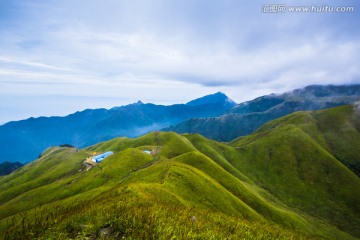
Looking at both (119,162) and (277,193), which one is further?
(277,193)

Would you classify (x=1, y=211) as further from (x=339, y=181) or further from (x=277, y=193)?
(x=339, y=181)

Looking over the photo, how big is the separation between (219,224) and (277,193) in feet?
631

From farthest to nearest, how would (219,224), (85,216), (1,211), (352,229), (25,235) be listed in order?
(352,229), (1,211), (219,224), (85,216), (25,235)

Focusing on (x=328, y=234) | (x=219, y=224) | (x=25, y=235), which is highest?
(x=25, y=235)

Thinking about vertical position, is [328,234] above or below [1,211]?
below

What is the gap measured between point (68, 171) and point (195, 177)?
134 metres

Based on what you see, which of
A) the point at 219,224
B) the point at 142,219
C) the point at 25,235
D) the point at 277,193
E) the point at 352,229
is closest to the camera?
the point at 25,235

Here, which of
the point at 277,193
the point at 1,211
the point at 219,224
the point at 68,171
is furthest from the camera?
the point at 277,193

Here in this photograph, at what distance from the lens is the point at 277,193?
18825 centimetres

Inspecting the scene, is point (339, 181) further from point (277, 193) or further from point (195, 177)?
point (195, 177)

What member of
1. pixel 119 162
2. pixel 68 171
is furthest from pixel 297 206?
pixel 68 171

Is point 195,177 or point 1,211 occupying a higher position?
point 195,177

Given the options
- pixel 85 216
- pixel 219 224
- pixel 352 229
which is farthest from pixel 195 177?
pixel 352 229

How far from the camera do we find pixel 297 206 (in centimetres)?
17312
